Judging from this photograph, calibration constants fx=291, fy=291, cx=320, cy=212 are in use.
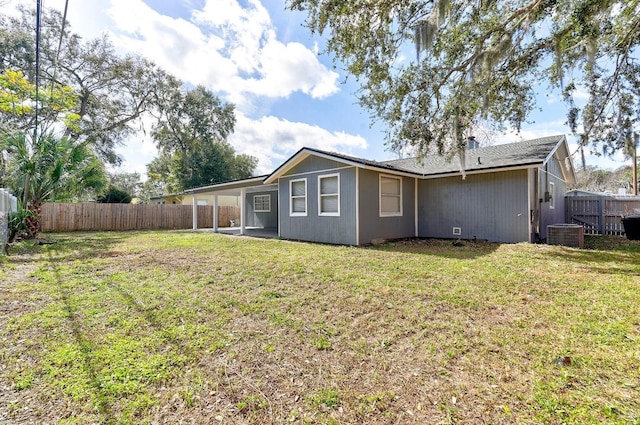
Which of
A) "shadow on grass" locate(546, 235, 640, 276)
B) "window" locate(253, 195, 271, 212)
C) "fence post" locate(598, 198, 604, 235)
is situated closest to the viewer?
"shadow on grass" locate(546, 235, 640, 276)

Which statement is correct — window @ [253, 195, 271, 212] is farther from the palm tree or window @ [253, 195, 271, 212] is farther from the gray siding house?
the palm tree

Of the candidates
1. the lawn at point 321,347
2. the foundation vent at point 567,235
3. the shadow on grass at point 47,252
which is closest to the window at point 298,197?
the lawn at point 321,347

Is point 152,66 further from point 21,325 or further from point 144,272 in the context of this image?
point 21,325

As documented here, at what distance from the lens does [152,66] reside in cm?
2088

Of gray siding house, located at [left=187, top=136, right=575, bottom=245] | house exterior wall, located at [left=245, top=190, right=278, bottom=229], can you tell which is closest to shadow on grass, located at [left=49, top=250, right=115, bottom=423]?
gray siding house, located at [left=187, top=136, right=575, bottom=245]

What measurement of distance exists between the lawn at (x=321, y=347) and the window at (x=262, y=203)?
1026cm

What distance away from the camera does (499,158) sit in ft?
30.5

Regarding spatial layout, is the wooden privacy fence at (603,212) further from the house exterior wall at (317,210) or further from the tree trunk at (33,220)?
the tree trunk at (33,220)

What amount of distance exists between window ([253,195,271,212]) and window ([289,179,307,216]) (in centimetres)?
487

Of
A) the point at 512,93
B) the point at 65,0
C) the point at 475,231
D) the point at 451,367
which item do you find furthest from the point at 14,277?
the point at 512,93

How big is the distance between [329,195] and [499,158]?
18.2ft

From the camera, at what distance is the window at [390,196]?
9.37 metres

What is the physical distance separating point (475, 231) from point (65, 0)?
12.3 meters

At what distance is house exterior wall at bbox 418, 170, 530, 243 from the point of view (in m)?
8.41
